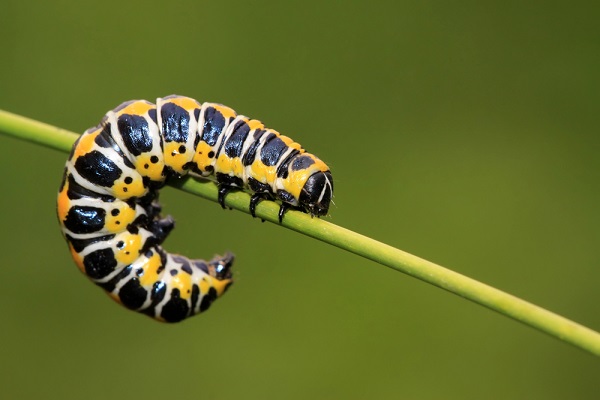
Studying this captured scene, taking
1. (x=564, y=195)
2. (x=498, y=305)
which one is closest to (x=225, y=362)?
(x=564, y=195)

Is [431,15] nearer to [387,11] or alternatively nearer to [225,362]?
[387,11]

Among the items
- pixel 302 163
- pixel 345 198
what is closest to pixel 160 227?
pixel 302 163

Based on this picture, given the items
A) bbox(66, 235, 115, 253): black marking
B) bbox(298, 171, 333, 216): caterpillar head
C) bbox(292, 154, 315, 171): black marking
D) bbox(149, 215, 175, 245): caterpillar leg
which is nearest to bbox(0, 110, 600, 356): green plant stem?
bbox(298, 171, 333, 216): caterpillar head

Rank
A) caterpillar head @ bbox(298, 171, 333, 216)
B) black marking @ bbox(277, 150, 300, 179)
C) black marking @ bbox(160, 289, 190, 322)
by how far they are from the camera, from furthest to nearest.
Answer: black marking @ bbox(160, 289, 190, 322) → black marking @ bbox(277, 150, 300, 179) → caterpillar head @ bbox(298, 171, 333, 216)

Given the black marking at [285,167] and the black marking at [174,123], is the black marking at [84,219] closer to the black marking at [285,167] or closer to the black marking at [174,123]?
the black marking at [174,123]

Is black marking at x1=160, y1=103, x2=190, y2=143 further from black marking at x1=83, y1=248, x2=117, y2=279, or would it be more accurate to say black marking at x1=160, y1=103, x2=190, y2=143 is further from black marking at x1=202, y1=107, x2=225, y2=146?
black marking at x1=83, y1=248, x2=117, y2=279
